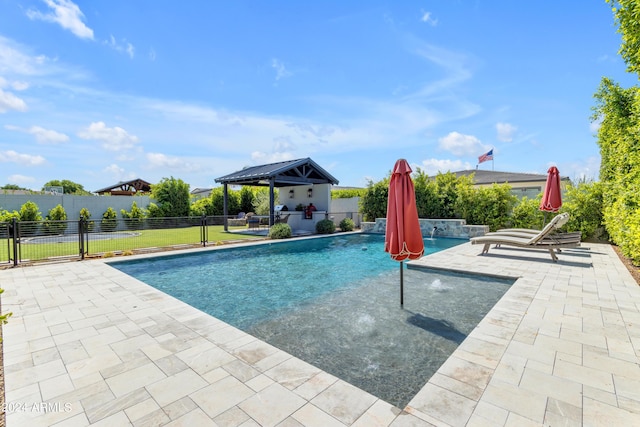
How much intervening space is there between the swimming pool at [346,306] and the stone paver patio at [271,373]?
361mm

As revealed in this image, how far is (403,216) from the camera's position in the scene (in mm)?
4566

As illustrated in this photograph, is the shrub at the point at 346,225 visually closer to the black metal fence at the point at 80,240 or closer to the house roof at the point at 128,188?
the black metal fence at the point at 80,240

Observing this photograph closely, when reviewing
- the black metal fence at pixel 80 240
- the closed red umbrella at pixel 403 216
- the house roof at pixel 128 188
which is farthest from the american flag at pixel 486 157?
the house roof at pixel 128 188

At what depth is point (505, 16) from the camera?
8.84 metres

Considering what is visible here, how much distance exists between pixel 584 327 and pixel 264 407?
4.18 meters

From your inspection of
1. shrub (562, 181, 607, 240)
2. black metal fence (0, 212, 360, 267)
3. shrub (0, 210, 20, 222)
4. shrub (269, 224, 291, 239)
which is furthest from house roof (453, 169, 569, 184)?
shrub (0, 210, 20, 222)

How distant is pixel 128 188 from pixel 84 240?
25.3m

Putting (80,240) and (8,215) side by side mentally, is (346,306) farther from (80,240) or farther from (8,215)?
(8,215)

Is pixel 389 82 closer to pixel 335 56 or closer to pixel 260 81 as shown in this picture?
pixel 335 56

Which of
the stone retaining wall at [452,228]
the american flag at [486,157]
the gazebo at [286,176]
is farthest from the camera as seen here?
the american flag at [486,157]

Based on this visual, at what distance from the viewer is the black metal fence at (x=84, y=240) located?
336 inches

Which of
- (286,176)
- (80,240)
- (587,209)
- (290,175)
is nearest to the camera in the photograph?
(80,240)

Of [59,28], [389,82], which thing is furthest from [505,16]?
[59,28]

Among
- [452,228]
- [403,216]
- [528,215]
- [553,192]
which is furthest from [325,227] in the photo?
[403,216]
